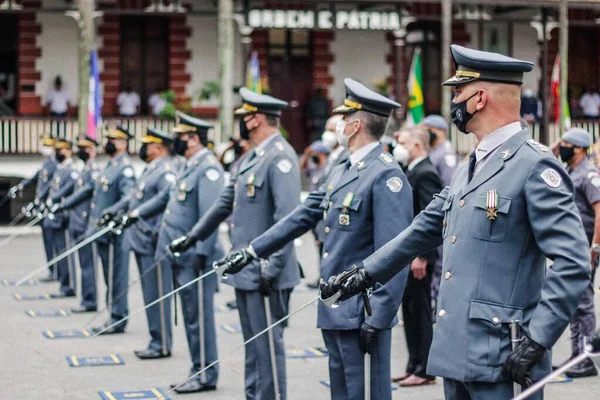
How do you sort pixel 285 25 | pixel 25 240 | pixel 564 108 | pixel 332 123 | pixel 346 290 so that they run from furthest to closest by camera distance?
pixel 285 25 → pixel 564 108 → pixel 25 240 → pixel 332 123 → pixel 346 290

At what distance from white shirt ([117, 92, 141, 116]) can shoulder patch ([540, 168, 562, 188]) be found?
78.6 feet

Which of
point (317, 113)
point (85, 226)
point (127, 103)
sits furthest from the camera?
point (317, 113)

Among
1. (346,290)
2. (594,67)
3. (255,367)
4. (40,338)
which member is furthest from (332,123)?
(594,67)

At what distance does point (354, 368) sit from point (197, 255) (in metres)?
2.92

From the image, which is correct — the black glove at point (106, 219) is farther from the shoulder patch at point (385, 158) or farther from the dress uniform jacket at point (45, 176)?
the dress uniform jacket at point (45, 176)

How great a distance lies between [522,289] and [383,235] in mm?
1637

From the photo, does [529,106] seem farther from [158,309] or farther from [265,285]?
[265,285]

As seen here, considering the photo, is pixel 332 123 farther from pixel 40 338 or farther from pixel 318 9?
pixel 318 9

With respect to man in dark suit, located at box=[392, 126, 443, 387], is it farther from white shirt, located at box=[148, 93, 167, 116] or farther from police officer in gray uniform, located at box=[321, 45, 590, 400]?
white shirt, located at box=[148, 93, 167, 116]

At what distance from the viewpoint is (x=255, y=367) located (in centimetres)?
721

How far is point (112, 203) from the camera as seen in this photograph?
463 inches

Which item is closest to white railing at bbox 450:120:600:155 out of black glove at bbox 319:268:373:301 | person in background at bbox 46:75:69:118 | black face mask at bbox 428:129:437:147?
person in background at bbox 46:75:69:118

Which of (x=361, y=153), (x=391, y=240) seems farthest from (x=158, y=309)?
(x=391, y=240)

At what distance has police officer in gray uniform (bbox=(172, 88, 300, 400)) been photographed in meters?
7.05
